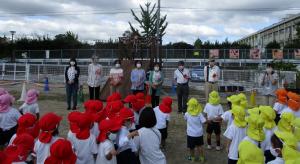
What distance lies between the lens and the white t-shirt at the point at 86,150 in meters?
4.66

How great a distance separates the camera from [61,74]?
2445 centimetres

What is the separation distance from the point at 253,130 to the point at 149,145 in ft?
4.64

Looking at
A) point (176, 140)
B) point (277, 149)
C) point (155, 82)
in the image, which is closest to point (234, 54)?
point (155, 82)

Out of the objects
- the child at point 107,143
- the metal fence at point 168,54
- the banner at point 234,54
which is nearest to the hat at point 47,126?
the child at point 107,143

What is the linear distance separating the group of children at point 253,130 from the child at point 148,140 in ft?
3.42

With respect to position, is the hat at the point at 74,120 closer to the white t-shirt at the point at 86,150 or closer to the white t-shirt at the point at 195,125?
the white t-shirt at the point at 86,150

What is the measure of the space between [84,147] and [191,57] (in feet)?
105

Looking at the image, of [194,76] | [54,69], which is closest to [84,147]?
[194,76]

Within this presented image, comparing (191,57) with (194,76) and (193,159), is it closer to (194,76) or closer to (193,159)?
(194,76)

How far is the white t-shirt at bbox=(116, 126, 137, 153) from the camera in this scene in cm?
465

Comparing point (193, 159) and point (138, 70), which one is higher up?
point (138, 70)

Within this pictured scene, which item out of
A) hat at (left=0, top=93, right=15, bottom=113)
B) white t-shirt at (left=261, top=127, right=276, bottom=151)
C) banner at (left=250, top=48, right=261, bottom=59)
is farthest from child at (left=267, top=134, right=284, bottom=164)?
banner at (left=250, top=48, right=261, bottom=59)

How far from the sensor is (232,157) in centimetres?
575

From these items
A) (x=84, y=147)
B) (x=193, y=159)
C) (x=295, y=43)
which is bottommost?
(x=193, y=159)
